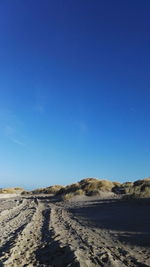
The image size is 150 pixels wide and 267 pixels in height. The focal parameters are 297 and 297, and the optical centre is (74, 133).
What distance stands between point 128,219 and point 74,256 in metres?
7.54

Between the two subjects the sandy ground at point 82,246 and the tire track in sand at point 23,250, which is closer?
the sandy ground at point 82,246

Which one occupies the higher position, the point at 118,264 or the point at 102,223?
the point at 102,223

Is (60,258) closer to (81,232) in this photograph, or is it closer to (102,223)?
(81,232)

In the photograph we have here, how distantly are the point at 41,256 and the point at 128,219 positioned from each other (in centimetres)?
735

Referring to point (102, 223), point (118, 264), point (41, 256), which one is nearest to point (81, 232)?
point (102, 223)

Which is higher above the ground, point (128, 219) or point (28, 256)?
point (128, 219)

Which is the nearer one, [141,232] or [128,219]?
[141,232]

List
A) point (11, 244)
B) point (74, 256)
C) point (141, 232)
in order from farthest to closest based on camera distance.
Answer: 1. point (141, 232)
2. point (11, 244)
3. point (74, 256)

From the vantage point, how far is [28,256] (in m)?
8.27

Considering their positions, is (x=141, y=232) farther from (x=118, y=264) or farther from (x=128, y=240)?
(x=118, y=264)

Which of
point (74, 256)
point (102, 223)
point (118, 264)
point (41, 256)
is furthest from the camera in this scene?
point (102, 223)

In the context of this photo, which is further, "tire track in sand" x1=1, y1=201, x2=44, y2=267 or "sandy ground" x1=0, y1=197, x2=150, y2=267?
"tire track in sand" x1=1, y1=201, x2=44, y2=267

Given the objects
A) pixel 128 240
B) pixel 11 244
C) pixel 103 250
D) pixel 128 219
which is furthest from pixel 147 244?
pixel 128 219

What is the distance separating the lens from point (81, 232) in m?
11.9
